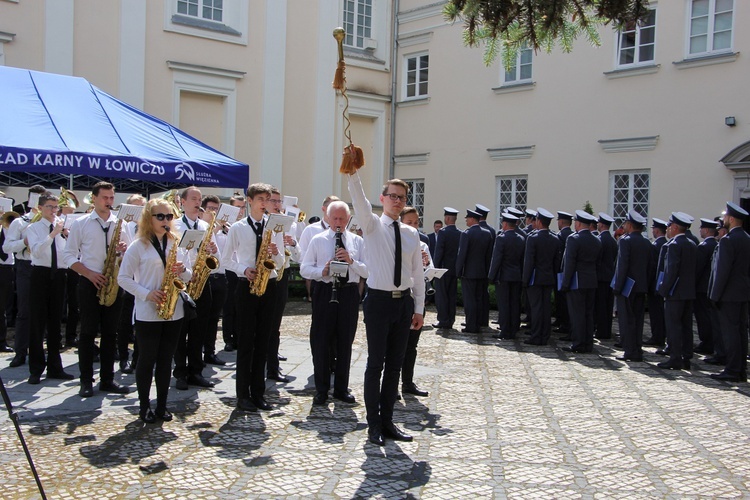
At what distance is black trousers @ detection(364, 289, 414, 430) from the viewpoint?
19.5ft

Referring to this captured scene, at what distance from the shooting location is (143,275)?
627 centimetres

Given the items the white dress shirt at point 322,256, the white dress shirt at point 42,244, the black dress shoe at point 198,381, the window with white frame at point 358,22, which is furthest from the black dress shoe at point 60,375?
the window with white frame at point 358,22

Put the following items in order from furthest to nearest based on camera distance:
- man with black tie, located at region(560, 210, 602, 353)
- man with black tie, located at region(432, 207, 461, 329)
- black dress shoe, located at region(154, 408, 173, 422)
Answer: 1. man with black tie, located at region(432, 207, 461, 329)
2. man with black tie, located at region(560, 210, 602, 353)
3. black dress shoe, located at region(154, 408, 173, 422)

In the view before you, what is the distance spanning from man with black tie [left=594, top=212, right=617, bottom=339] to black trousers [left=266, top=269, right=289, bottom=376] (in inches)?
264

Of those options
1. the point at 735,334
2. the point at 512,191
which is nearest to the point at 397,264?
the point at 735,334

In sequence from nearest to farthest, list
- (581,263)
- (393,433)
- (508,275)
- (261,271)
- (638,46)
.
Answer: (393,433), (261,271), (581,263), (508,275), (638,46)

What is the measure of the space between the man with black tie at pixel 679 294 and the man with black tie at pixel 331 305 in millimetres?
5090

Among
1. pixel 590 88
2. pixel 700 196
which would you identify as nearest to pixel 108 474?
pixel 700 196

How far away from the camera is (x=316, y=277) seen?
7.20 m

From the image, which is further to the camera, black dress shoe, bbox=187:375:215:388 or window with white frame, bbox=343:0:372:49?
window with white frame, bbox=343:0:372:49

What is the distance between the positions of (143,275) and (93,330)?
143 cm

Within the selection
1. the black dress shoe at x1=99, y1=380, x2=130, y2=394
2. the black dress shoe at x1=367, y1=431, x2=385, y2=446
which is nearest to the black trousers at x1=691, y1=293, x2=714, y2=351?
the black dress shoe at x1=367, y1=431, x2=385, y2=446

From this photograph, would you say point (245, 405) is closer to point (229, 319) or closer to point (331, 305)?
point (331, 305)

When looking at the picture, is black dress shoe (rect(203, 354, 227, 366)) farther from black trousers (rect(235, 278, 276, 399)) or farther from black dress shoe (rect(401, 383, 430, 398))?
black dress shoe (rect(401, 383, 430, 398))
